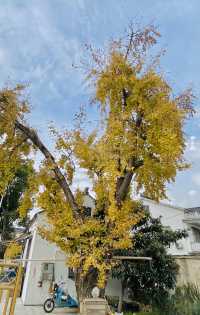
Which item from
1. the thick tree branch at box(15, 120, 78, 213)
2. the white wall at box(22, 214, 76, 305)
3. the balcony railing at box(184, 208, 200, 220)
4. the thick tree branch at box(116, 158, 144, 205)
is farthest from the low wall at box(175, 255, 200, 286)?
the balcony railing at box(184, 208, 200, 220)

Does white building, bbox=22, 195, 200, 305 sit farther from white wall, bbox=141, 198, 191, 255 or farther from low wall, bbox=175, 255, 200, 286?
white wall, bbox=141, 198, 191, 255

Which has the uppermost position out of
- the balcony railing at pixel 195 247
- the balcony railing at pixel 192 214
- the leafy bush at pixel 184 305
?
the balcony railing at pixel 192 214

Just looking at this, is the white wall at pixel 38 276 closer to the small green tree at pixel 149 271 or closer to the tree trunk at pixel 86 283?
the small green tree at pixel 149 271

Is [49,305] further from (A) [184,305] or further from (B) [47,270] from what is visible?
(A) [184,305]

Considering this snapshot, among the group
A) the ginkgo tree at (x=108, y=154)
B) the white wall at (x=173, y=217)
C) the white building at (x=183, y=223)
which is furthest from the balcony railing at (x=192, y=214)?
the ginkgo tree at (x=108, y=154)

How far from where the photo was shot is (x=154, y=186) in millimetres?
9336

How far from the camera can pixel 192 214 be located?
21.6 meters

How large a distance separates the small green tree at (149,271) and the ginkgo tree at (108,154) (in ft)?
8.74

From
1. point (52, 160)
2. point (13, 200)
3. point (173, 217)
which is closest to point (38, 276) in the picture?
point (52, 160)

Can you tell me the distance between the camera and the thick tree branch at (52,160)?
875 centimetres

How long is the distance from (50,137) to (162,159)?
427cm

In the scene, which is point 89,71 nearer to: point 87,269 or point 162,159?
point 162,159

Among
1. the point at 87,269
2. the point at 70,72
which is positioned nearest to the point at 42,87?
the point at 70,72

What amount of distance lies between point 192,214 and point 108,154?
16.2 m
